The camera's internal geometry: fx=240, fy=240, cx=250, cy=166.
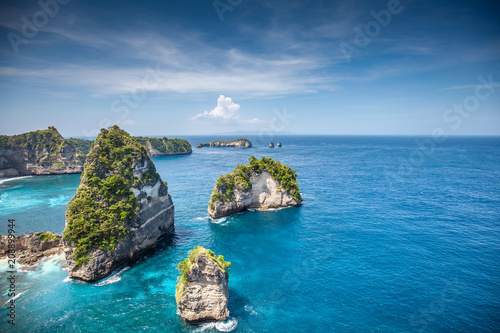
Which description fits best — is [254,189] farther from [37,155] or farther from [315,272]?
[37,155]

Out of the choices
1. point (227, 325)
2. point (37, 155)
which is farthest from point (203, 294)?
point (37, 155)

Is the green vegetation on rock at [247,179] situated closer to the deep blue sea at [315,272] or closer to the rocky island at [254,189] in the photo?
the rocky island at [254,189]

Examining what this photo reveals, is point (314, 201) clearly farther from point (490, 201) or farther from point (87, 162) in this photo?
point (87, 162)

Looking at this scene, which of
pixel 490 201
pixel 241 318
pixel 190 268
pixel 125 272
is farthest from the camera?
pixel 490 201

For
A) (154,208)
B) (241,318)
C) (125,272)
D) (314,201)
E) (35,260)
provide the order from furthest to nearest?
1. (314,201)
2. (154,208)
3. (35,260)
4. (125,272)
5. (241,318)

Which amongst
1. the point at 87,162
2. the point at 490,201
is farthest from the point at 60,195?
the point at 490,201
